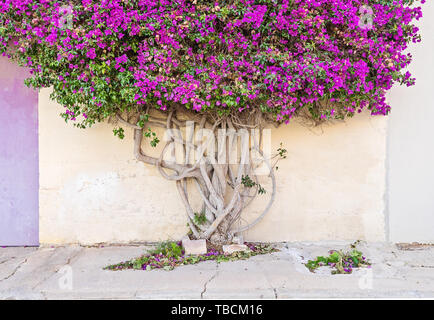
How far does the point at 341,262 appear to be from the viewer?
4500mm

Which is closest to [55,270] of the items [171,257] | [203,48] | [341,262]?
[171,257]

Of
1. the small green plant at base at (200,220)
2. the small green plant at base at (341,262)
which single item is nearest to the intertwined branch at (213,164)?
the small green plant at base at (200,220)

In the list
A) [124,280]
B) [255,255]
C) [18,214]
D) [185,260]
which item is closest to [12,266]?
[18,214]

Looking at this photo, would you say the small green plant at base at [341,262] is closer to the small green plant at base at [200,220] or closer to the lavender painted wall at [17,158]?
the small green plant at base at [200,220]

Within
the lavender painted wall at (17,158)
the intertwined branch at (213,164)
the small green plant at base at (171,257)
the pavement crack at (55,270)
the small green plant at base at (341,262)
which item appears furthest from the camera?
the lavender painted wall at (17,158)

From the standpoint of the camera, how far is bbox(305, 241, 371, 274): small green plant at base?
438 centimetres

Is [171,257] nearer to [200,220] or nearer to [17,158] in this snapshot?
[200,220]

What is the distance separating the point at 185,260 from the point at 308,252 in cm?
162

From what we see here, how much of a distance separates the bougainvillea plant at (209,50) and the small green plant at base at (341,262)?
1.78 metres

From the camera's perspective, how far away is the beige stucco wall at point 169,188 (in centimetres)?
534

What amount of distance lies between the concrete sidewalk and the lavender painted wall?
52 cm

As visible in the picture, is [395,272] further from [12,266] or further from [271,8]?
[12,266]

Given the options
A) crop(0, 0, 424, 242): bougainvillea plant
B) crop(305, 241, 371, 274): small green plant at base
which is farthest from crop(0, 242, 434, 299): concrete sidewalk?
crop(0, 0, 424, 242): bougainvillea plant

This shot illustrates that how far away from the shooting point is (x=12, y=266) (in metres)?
4.62
